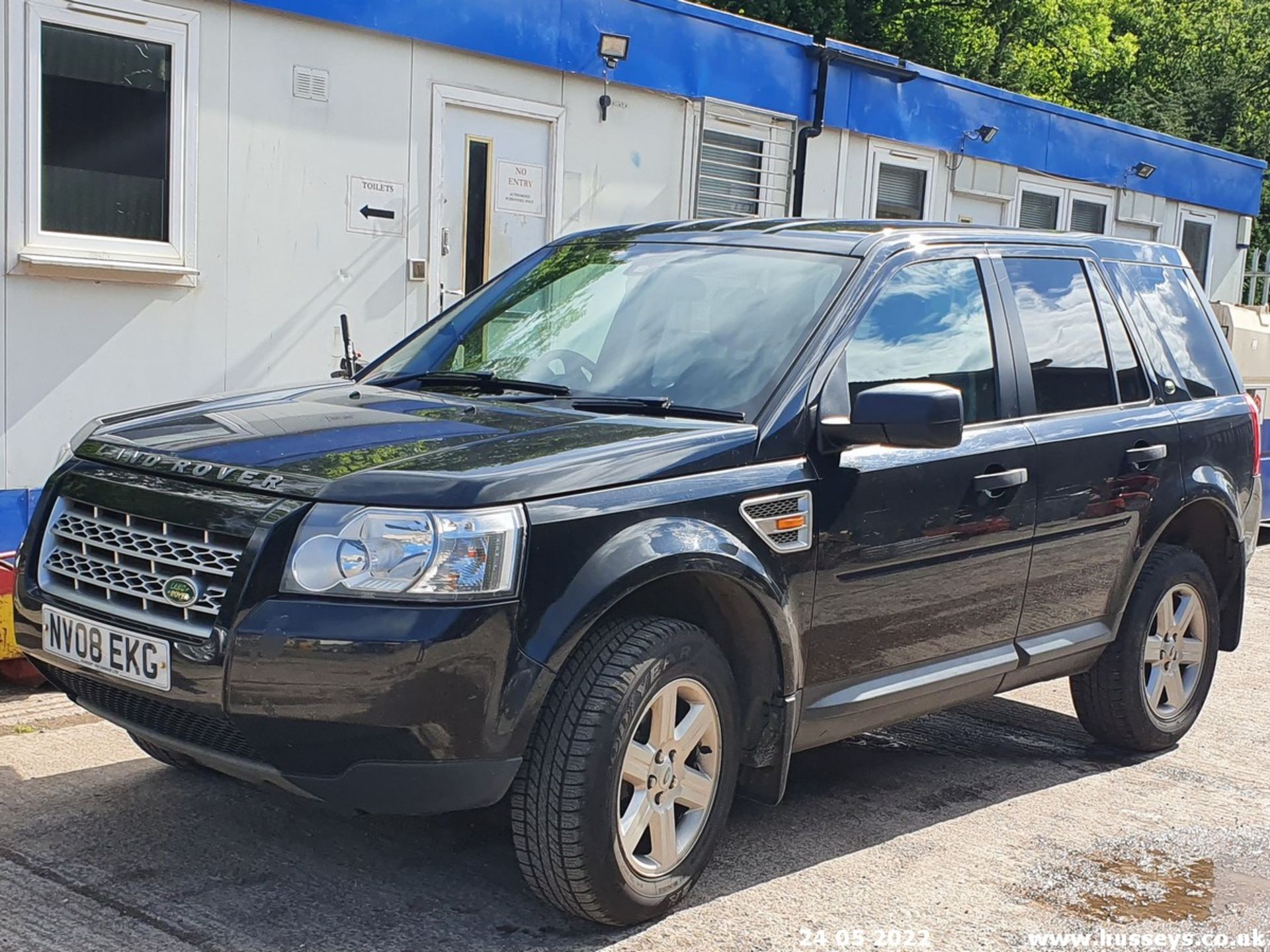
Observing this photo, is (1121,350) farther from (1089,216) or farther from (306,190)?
(1089,216)

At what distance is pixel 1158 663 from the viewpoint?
18.5ft

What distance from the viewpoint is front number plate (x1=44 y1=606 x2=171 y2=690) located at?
11.5ft

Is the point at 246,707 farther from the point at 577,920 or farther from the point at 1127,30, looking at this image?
the point at 1127,30

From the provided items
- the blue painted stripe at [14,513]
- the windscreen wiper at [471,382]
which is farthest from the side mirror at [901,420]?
the blue painted stripe at [14,513]

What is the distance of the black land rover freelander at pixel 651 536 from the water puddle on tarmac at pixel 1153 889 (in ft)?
2.21

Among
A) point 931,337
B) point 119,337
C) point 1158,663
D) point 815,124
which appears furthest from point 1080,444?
point 815,124

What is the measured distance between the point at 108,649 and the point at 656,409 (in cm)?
157

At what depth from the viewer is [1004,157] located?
505 inches

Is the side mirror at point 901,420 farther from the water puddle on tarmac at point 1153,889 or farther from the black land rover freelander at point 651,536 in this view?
the water puddle on tarmac at point 1153,889

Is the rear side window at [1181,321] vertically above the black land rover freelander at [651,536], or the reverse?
the rear side window at [1181,321]

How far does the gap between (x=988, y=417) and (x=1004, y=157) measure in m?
8.66

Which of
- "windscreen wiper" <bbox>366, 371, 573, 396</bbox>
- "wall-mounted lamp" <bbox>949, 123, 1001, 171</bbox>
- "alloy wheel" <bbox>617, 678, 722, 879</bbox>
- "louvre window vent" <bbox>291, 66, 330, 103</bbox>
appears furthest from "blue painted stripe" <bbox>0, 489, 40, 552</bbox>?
"wall-mounted lamp" <bbox>949, 123, 1001, 171</bbox>

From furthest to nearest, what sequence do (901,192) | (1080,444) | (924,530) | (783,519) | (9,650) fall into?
(901,192), (9,650), (1080,444), (924,530), (783,519)

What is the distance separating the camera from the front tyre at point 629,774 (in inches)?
138
